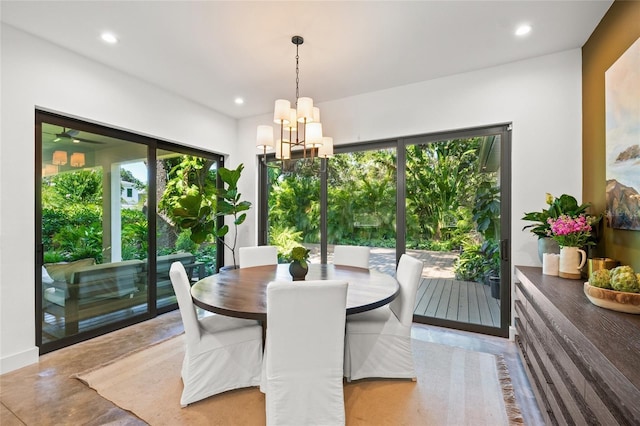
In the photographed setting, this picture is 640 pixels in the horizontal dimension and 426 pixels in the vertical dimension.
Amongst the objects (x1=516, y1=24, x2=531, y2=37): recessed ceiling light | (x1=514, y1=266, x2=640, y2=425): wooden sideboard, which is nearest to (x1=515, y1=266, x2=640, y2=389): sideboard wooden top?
(x1=514, y1=266, x2=640, y2=425): wooden sideboard

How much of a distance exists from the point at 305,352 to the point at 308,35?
8.33 feet

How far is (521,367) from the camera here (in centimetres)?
250

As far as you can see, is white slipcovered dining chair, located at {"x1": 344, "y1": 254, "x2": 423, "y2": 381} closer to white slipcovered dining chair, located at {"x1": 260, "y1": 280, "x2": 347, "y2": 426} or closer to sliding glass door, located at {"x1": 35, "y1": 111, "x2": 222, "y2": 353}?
white slipcovered dining chair, located at {"x1": 260, "y1": 280, "x2": 347, "y2": 426}

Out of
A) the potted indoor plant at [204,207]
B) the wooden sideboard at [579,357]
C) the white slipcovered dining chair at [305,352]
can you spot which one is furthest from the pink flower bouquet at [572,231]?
the potted indoor plant at [204,207]

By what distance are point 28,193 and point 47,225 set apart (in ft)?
1.20

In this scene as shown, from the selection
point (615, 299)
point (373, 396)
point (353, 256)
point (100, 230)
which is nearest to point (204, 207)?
point (100, 230)

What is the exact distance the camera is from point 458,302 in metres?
3.51

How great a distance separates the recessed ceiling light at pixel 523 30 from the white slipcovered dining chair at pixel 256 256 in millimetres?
3174

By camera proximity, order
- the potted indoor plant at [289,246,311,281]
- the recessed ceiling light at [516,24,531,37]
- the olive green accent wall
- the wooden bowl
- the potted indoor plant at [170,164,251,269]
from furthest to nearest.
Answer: the potted indoor plant at [170,164,251,269] → the recessed ceiling light at [516,24,531,37] → the potted indoor plant at [289,246,311,281] → the olive green accent wall → the wooden bowl

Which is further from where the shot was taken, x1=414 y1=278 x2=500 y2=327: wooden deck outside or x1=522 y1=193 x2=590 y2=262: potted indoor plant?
x1=414 y1=278 x2=500 y2=327: wooden deck outside

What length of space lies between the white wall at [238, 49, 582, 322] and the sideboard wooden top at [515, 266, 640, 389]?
4.21 ft

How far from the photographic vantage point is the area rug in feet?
6.14

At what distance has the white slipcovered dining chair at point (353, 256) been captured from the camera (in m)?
3.22

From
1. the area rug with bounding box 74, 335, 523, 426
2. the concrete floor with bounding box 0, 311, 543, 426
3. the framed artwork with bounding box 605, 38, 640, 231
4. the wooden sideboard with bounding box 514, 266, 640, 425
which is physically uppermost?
the framed artwork with bounding box 605, 38, 640, 231
